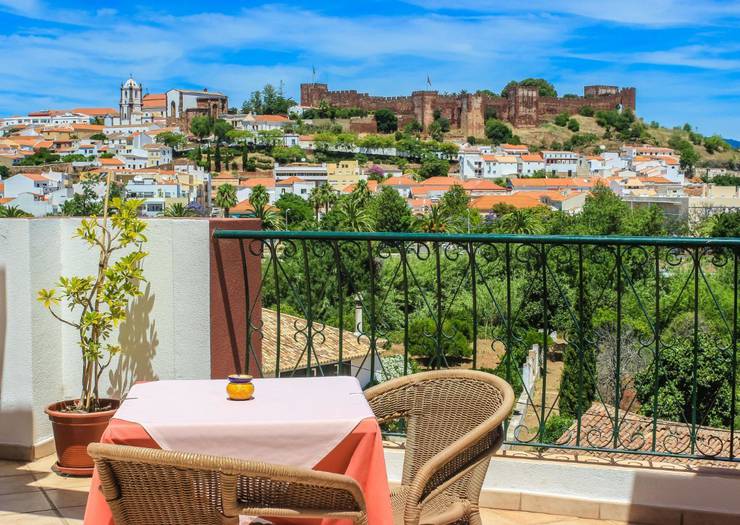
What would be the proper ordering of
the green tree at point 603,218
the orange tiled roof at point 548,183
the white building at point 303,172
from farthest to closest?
the white building at point 303,172, the orange tiled roof at point 548,183, the green tree at point 603,218

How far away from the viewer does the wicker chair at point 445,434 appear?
179cm

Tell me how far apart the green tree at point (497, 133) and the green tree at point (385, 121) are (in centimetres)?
1119

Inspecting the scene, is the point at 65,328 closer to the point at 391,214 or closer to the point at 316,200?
the point at 391,214

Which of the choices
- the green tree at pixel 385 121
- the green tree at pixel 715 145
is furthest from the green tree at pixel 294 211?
the green tree at pixel 715 145

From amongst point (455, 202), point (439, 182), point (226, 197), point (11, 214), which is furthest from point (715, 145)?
point (11, 214)

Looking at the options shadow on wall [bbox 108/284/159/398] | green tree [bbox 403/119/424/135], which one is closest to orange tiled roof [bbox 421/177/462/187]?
green tree [bbox 403/119/424/135]

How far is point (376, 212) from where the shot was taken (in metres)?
51.1

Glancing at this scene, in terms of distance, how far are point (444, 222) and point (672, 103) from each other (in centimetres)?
8293

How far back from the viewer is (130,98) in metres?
116

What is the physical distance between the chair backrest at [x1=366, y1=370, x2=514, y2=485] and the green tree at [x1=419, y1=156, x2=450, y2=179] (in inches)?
3220

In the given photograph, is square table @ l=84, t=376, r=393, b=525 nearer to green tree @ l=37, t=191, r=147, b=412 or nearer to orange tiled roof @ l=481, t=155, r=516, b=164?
green tree @ l=37, t=191, r=147, b=412

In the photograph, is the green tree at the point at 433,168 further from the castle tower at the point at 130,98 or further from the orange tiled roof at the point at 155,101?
the castle tower at the point at 130,98

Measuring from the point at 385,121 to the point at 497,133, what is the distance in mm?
13533

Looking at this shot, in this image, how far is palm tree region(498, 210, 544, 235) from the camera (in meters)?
47.0
